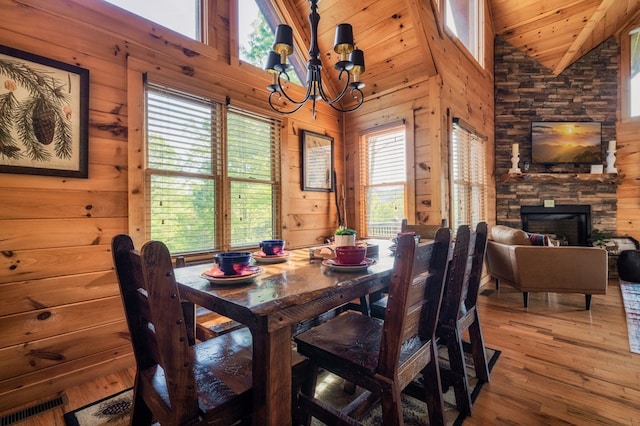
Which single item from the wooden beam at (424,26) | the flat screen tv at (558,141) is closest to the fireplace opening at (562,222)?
the flat screen tv at (558,141)

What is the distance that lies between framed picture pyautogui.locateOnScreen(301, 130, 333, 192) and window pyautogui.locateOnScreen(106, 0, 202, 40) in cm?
144

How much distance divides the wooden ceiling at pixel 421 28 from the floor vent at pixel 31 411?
12.5ft

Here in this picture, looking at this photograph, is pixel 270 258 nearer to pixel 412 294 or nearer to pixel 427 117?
pixel 412 294

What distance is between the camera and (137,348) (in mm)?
1067

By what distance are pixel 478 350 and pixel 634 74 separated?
606 centimetres

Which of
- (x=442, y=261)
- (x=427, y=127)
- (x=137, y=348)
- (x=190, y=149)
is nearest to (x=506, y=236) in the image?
(x=427, y=127)

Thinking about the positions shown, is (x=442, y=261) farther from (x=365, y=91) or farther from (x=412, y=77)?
(x=365, y=91)

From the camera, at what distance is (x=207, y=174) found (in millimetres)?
2656

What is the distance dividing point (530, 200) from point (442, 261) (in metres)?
4.87

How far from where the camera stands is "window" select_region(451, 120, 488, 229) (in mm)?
3551

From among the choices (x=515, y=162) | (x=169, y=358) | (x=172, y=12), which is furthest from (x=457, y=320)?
(x=515, y=162)

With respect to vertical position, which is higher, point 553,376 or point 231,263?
point 231,263

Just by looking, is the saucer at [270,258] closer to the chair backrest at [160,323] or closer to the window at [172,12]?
the chair backrest at [160,323]

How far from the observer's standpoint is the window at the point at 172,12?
2.26 meters
